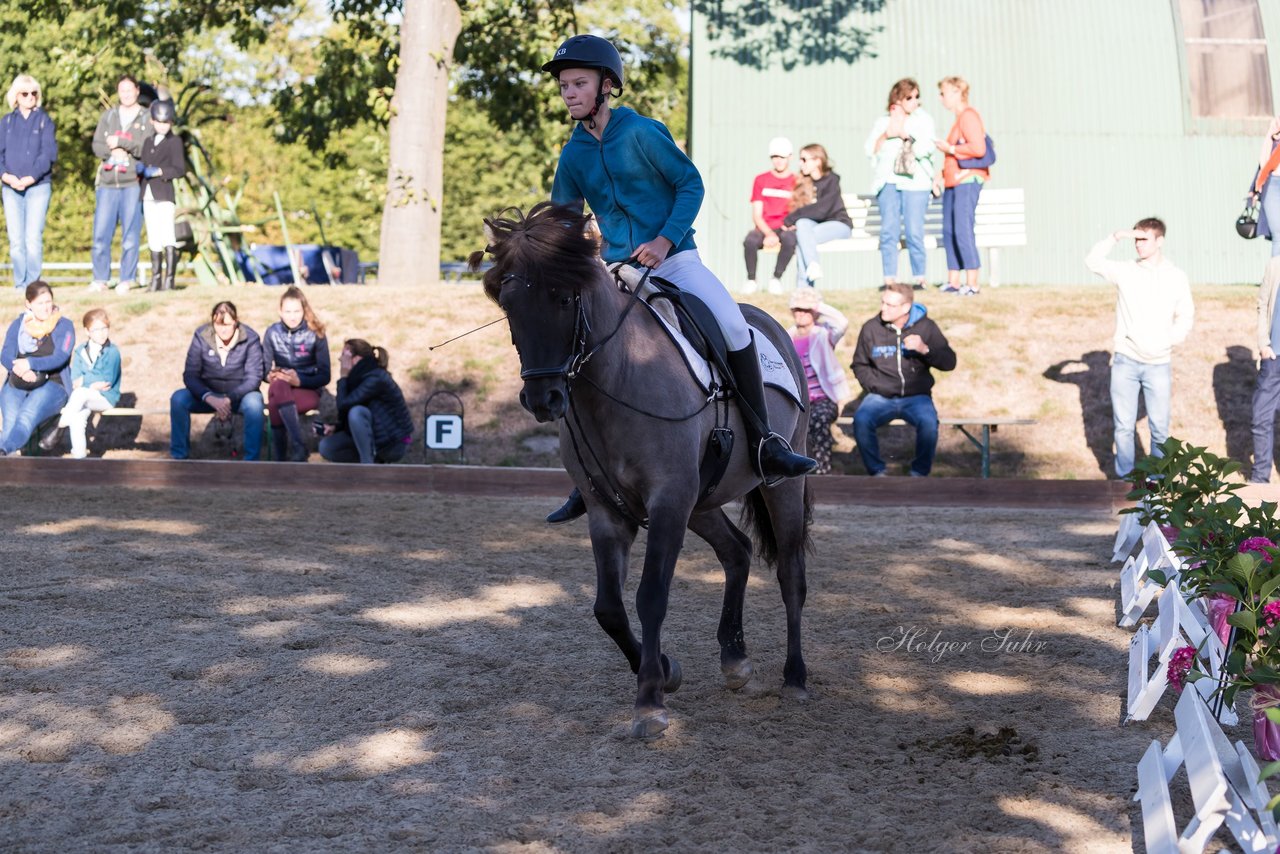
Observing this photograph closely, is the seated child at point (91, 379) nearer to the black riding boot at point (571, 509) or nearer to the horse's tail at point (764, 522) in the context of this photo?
the black riding boot at point (571, 509)

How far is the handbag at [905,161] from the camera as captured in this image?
1588 cm

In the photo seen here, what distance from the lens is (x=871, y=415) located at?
12.9m

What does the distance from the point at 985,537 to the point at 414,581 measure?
4389 mm

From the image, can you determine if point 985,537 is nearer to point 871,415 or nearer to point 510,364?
point 871,415

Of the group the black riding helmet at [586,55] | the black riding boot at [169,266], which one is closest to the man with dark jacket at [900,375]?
the black riding helmet at [586,55]

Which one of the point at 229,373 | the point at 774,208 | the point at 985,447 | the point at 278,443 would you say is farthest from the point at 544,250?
the point at 774,208

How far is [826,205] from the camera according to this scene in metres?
16.1

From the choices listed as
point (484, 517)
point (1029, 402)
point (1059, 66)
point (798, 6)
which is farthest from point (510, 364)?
point (1059, 66)

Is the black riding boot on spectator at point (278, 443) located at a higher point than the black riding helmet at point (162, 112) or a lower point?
lower

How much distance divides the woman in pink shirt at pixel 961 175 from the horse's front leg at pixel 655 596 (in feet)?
34.6

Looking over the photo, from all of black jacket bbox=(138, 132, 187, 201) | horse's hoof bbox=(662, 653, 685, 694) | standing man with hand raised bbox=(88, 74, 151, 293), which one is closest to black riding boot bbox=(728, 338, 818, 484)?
horse's hoof bbox=(662, 653, 685, 694)

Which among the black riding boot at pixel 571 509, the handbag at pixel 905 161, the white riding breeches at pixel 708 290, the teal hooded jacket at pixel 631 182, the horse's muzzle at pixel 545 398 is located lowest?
the black riding boot at pixel 571 509

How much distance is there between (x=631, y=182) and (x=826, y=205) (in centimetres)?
1000

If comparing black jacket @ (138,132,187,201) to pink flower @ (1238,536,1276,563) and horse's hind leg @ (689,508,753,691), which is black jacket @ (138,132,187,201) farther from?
pink flower @ (1238,536,1276,563)
